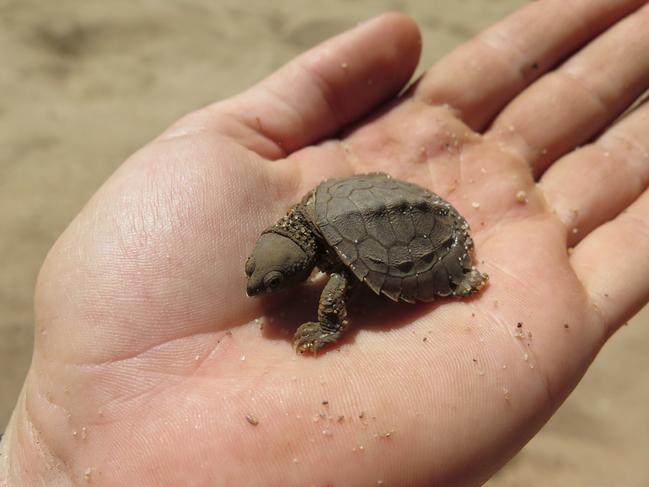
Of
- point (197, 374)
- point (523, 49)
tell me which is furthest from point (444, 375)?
point (523, 49)

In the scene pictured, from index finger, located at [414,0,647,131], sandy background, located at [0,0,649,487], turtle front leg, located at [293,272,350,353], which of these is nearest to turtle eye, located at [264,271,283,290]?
turtle front leg, located at [293,272,350,353]

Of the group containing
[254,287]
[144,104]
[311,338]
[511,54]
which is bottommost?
[144,104]

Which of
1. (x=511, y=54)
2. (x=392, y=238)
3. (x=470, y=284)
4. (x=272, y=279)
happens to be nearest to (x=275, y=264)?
(x=272, y=279)

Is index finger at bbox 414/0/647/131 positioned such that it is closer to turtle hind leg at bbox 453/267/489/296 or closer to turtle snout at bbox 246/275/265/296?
turtle hind leg at bbox 453/267/489/296

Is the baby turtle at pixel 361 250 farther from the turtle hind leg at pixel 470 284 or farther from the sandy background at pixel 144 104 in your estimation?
the sandy background at pixel 144 104

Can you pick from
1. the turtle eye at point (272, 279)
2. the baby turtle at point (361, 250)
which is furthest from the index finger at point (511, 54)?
the turtle eye at point (272, 279)

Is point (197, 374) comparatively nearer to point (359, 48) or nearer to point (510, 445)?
point (510, 445)

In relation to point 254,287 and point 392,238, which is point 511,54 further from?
point 254,287
